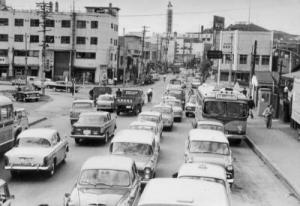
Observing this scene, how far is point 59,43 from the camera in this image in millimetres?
98812

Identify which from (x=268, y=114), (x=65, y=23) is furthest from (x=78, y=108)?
(x=65, y=23)

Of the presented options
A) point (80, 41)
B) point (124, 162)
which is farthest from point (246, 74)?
point (124, 162)

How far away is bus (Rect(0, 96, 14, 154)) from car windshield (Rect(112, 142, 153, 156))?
552cm

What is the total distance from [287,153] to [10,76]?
78.0m

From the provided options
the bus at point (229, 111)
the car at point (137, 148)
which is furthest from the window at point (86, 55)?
the car at point (137, 148)

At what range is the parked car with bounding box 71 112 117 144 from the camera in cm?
2662

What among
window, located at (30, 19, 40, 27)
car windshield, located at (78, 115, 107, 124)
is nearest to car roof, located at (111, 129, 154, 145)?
car windshield, located at (78, 115, 107, 124)

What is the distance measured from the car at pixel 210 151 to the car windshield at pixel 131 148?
144 centimetres

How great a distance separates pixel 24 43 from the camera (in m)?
99.4

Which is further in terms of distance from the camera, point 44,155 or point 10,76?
point 10,76

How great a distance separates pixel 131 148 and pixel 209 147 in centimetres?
287

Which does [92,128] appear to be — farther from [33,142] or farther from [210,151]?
[210,151]

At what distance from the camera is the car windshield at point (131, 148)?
1867 cm

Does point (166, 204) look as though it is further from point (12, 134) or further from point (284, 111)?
point (284, 111)
